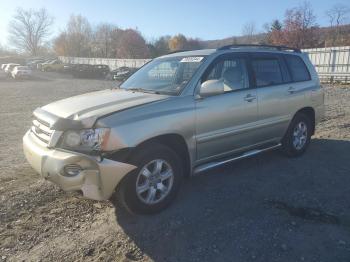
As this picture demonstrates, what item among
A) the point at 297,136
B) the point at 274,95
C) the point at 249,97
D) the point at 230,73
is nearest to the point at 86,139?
the point at 230,73

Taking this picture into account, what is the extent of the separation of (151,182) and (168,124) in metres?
0.67

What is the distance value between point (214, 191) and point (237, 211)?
62 cm

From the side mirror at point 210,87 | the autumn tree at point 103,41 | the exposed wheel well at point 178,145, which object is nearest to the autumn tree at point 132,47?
the autumn tree at point 103,41

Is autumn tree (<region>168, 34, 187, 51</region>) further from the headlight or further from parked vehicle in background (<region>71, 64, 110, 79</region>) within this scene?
the headlight

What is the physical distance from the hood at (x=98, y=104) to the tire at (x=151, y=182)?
1.78ft

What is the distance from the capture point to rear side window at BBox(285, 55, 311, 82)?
5.94 m

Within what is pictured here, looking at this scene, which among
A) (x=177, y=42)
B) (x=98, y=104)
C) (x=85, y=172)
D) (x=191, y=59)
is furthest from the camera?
(x=177, y=42)

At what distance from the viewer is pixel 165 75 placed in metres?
4.88

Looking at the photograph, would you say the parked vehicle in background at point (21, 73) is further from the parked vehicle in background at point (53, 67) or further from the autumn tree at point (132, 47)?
the autumn tree at point (132, 47)

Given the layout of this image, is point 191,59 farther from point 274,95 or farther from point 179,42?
point 179,42

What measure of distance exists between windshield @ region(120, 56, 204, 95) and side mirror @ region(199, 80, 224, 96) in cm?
24

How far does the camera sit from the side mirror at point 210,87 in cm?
425

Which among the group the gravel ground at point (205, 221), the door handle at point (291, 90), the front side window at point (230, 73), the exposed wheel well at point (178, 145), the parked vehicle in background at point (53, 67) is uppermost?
the parked vehicle in background at point (53, 67)

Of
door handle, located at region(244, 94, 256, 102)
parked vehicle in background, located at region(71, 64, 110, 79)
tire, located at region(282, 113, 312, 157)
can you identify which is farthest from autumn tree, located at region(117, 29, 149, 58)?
door handle, located at region(244, 94, 256, 102)
